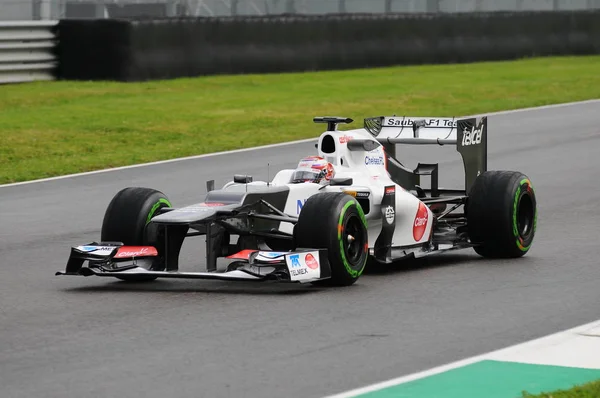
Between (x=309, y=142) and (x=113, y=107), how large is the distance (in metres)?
4.77

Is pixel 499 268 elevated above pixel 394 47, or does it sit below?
below

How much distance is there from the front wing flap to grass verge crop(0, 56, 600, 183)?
791 centimetres

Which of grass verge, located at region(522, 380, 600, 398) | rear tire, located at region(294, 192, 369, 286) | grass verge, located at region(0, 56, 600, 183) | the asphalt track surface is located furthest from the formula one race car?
grass verge, located at region(0, 56, 600, 183)

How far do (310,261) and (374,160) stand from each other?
1.82 m

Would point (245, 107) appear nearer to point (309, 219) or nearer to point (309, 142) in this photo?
point (309, 142)

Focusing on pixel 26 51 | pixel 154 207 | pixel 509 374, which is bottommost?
pixel 509 374

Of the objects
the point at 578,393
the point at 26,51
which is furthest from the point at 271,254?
the point at 26,51

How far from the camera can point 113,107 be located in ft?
83.6

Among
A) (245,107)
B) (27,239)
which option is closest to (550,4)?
(245,107)

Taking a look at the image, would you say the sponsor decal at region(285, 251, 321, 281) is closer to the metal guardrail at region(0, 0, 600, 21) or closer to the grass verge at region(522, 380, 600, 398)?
the grass verge at region(522, 380, 600, 398)

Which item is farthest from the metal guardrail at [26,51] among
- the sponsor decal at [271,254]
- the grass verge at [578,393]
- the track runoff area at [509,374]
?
the grass verge at [578,393]

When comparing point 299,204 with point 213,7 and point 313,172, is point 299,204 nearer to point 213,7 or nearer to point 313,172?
point 313,172

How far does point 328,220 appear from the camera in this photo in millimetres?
10219

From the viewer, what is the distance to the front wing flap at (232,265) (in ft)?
32.9
